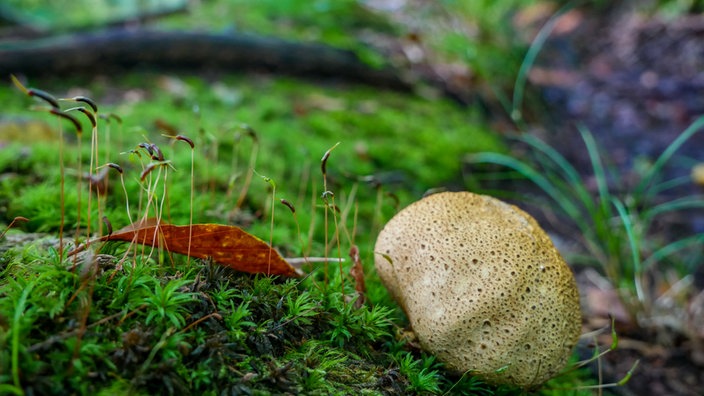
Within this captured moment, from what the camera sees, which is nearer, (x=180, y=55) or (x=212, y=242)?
(x=212, y=242)

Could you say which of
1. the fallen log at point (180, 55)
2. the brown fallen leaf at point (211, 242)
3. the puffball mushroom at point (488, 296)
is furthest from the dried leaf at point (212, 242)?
the fallen log at point (180, 55)

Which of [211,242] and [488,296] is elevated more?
[211,242]

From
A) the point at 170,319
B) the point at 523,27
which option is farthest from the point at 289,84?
the point at 523,27

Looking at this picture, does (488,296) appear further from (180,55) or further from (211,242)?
(180,55)

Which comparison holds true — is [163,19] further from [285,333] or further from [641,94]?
[641,94]

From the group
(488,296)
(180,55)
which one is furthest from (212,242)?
(180,55)

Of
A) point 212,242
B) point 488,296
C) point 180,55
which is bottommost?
point 488,296

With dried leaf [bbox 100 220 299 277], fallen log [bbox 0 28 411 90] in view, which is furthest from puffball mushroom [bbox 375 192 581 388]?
fallen log [bbox 0 28 411 90]
